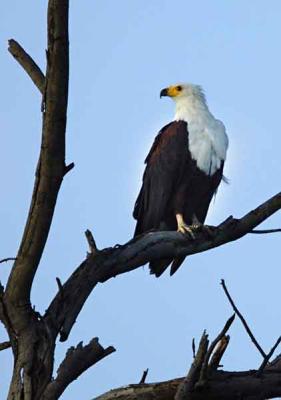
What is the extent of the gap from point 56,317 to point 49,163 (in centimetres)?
82

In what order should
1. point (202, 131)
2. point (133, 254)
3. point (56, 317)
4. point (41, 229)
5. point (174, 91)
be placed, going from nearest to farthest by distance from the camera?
point (41, 229)
point (56, 317)
point (133, 254)
point (202, 131)
point (174, 91)

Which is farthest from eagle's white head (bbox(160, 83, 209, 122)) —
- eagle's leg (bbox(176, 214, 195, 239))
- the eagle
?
eagle's leg (bbox(176, 214, 195, 239))

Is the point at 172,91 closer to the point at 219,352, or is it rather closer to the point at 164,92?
the point at 164,92

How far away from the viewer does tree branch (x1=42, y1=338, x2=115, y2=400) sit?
3961 millimetres

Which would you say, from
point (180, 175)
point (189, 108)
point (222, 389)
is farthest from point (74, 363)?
point (189, 108)

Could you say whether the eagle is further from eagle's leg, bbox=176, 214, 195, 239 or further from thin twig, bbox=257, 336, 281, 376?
thin twig, bbox=257, 336, 281, 376

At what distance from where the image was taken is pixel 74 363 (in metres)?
4.05

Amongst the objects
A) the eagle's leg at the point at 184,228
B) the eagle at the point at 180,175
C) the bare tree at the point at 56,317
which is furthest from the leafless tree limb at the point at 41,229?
the eagle at the point at 180,175

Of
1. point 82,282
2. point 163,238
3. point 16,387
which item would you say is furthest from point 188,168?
point 16,387

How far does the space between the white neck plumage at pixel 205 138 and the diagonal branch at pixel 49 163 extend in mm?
3573

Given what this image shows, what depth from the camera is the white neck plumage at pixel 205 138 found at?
24.9 feet

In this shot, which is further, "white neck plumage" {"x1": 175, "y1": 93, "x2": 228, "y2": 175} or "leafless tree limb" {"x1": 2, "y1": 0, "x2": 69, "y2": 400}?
"white neck plumage" {"x1": 175, "y1": 93, "x2": 228, "y2": 175}

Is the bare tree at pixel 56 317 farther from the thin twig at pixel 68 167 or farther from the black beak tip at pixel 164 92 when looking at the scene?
the black beak tip at pixel 164 92

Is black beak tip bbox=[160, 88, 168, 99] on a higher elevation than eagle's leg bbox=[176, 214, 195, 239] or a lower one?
higher
